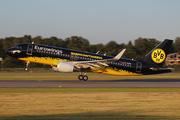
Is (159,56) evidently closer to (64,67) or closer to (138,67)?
(138,67)

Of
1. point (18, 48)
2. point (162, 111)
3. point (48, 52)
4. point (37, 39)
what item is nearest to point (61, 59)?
point (48, 52)

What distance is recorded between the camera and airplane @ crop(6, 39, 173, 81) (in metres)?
30.6

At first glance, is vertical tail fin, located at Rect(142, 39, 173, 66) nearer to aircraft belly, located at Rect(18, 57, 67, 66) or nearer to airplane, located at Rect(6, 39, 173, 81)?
airplane, located at Rect(6, 39, 173, 81)

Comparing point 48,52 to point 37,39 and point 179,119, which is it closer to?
point 179,119

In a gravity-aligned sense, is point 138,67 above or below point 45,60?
below

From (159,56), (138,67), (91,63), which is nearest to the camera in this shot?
(91,63)

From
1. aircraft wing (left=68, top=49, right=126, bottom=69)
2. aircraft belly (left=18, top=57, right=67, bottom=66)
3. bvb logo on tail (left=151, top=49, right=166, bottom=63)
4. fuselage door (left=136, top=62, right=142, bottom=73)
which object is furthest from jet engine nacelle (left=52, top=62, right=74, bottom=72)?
bvb logo on tail (left=151, top=49, right=166, bottom=63)

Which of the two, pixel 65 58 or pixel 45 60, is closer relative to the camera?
pixel 45 60

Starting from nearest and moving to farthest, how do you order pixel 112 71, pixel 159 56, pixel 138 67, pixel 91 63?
pixel 91 63
pixel 112 71
pixel 138 67
pixel 159 56

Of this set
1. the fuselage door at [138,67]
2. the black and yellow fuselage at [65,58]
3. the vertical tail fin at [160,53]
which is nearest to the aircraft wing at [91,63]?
the black and yellow fuselage at [65,58]

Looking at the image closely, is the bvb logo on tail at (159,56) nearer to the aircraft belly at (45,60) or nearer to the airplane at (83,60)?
the airplane at (83,60)

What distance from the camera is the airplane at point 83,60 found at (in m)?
30.6

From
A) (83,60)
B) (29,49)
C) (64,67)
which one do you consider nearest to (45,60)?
(29,49)

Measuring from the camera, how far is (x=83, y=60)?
105ft
